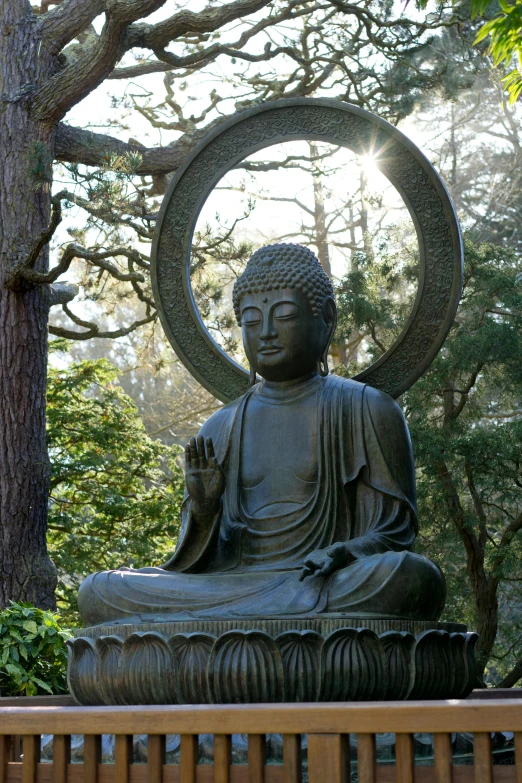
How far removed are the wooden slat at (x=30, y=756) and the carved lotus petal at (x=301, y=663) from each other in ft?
3.39

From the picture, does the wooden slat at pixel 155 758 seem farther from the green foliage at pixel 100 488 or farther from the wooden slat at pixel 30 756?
the green foliage at pixel 100 488

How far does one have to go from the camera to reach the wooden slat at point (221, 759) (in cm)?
312

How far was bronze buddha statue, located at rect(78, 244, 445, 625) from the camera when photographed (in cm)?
441

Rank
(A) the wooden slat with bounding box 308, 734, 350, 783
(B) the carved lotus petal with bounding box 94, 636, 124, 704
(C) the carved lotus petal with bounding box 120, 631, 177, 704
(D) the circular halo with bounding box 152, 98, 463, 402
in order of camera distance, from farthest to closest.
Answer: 1. (D) the circular halo with bounding box 152, 98, 463, 402
2. (B) the carved lotus petal with bounding box 94, 636, 124, 704
3. (C) the carved lotus petal with bounding box 120, 631, 177, 704
4. (A) the wooden slat with bounding box 308, 734, 350, 783

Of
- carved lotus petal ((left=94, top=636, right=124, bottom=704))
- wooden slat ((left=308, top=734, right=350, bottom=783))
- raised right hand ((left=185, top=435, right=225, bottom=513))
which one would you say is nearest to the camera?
wooden slat ((left=308, top=734, right=350, bottom=783))

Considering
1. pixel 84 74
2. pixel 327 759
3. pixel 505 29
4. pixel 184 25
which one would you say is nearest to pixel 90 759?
pixel 327 759

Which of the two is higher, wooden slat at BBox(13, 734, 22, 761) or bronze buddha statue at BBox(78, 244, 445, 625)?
bronze buddha statue at BBox(78, 244, 445, 625)

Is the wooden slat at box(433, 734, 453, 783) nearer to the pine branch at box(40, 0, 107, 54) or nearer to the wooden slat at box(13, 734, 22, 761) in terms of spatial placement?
the wooden slat at box(13, 734, 22, 761)

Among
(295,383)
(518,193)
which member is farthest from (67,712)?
(518,193)

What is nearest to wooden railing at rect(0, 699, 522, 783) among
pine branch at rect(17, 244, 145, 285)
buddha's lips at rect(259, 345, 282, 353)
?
buddha's lips at rect(259, 345, 282, 353)

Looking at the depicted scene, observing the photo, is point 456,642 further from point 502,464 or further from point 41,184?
point 41,184

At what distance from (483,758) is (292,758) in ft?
1.63

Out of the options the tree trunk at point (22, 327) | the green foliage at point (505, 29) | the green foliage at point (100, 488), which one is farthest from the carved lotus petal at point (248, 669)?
the green foliage at point (100, 488)

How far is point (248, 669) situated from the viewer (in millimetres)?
4082
